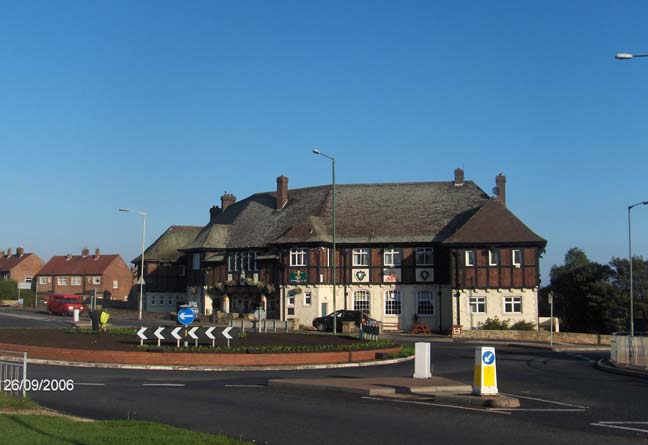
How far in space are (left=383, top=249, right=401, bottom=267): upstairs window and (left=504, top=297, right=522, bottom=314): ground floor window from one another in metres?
9.03

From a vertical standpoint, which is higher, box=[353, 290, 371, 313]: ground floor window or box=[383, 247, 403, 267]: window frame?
box=[383, 247, 403, 267]: window frame

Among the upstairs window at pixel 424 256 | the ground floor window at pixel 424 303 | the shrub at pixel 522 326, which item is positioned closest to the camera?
the shrub at pixel 522 326

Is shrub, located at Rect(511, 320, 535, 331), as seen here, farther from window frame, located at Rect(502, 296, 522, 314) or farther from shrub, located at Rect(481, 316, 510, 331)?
window frame, located at Rect(502, 296, 522, 314)

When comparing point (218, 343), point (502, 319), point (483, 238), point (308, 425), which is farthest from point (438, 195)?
point (308, 425)

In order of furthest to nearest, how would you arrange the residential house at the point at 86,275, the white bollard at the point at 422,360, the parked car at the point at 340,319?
the residential house at the point at 86,275 → the parked car at the point at 340,319 → the white bollard at the point at 422,360

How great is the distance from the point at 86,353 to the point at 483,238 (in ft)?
112

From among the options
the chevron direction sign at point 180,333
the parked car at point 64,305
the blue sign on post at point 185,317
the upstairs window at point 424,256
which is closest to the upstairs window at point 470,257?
the upstairs window at point 424,256

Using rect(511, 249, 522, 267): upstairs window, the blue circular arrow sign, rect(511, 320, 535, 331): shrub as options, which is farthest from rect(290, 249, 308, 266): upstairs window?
the blue circular arrow sign

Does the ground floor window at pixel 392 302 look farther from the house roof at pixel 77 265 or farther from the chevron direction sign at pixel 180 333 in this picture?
the house roof at pixel 77 265

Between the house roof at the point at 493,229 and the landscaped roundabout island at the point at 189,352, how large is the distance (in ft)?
74.2

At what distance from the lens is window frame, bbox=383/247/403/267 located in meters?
57.2

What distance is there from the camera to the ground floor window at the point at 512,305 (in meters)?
52.2

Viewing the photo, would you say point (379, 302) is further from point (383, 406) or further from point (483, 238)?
point (383, 406)

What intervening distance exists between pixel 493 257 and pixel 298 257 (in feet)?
48.7
